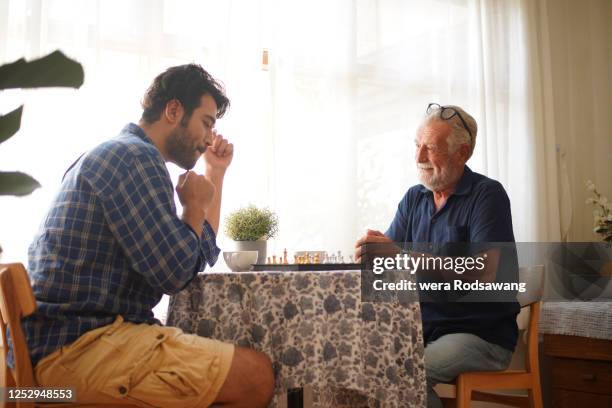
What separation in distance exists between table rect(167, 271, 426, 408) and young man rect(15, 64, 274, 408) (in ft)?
0.40

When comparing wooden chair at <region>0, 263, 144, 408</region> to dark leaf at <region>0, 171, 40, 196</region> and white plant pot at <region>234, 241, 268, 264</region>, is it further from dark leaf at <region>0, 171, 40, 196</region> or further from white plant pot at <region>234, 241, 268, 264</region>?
white plant pot at <region>234, 241, 268, 264</region>

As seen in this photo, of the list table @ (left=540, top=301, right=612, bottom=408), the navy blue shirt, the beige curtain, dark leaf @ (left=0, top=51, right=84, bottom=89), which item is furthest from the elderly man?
the beige curtain

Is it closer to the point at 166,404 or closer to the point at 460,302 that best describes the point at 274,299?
the point at 166,404

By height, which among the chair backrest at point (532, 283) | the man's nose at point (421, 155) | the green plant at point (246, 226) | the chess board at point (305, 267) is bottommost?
the chair backrest at point (532, 283)

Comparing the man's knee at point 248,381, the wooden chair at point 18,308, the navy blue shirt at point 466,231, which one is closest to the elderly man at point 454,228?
the navy blue shirt at point 466,231

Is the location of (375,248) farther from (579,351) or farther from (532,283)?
(579,351)

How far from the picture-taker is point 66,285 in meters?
1.43

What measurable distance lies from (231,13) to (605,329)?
2.27 meters

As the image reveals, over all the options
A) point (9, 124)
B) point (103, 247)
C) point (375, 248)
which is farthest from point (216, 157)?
point (9, 124)

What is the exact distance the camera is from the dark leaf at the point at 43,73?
52cm

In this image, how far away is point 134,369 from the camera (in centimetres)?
141

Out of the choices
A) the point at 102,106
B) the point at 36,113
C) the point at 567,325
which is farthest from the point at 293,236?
the point at 567,325

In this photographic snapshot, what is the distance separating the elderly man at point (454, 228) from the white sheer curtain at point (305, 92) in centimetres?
69

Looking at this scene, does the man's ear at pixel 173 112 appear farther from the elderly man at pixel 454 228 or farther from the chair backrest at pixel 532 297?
the chair backrest at pixel 532 297
